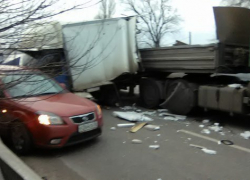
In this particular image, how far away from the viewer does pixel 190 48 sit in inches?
298

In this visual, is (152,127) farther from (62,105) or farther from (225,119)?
(62,105)

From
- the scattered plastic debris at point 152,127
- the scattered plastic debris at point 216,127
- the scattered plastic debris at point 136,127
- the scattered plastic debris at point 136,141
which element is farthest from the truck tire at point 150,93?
the scattered plastic debris at point 136,141

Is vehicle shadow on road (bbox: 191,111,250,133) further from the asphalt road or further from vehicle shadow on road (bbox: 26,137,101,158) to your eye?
vehicle shadow on road (bbox: 26,137,101,158)

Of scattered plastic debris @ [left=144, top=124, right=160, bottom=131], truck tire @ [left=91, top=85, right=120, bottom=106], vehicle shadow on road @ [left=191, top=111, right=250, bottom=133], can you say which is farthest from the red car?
truck tire @ [left=91, top=85, right=120, bottom=106]

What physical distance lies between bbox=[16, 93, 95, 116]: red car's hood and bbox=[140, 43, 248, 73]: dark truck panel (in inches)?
138

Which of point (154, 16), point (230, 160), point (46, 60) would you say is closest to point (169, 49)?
point (230, 160)

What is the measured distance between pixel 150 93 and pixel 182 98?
1.76m

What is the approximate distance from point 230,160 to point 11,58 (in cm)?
384

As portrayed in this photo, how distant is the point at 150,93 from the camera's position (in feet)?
31.0

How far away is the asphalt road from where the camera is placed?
164 inches

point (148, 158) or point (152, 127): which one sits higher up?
point (148, 158)

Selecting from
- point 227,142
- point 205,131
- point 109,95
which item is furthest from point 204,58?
point 109,95

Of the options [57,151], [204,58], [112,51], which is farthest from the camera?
[112,51]

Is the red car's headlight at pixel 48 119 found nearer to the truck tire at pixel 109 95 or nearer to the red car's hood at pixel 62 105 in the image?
the red car's hood at pixel 62 105
